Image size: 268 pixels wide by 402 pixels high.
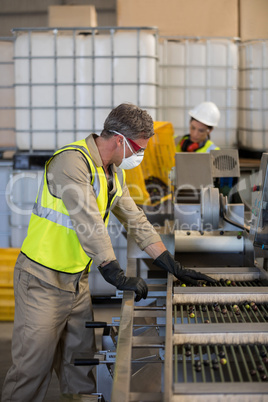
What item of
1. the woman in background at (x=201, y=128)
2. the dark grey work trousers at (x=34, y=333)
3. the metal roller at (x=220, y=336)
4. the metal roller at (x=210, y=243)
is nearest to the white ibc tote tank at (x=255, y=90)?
the woman in background at (x=201, y=128)

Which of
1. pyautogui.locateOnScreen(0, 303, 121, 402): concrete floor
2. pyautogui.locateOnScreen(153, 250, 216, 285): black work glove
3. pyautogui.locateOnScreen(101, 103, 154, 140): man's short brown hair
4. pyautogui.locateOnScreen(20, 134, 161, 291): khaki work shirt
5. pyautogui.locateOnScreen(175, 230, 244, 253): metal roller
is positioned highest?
pyautogui.locateOnScreen(101, 103, 154, 140): man's short brown hair

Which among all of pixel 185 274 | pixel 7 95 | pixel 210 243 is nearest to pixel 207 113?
pixel 7 95

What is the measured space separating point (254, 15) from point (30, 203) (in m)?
2.68

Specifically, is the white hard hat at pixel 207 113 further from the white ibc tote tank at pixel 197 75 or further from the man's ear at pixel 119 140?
the man's ear at pixel 119 140

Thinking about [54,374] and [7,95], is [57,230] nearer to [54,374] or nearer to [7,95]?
[54,374]

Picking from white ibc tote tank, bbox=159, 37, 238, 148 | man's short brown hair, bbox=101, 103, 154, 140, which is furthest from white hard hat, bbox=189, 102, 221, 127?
man's short brown hair, bbox=101, 103, 154, 140

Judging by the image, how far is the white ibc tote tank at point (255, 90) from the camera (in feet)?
14.3

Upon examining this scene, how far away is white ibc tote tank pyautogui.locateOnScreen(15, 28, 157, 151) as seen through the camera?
151 inches

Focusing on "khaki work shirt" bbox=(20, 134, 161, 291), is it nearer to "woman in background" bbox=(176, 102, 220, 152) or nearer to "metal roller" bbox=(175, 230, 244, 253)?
"metal roller" bbox=(175, 230, 244, 253)

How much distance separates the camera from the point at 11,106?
421 cm

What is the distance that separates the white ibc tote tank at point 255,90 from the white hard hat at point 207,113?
1.58 feet

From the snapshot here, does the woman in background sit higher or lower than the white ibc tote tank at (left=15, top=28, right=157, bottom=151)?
lower

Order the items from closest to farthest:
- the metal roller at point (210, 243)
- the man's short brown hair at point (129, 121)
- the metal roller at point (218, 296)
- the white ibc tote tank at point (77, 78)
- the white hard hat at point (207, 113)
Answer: the metal roller at point (218, 296) < the man's short brown hair at point (129, 121) < the metal roller at point (210, 243) < the white ibc tote tank at point (77, 78) < the white hard hat at point (207, 113)

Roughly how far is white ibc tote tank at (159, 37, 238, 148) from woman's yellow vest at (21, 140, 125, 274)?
7.76ft
